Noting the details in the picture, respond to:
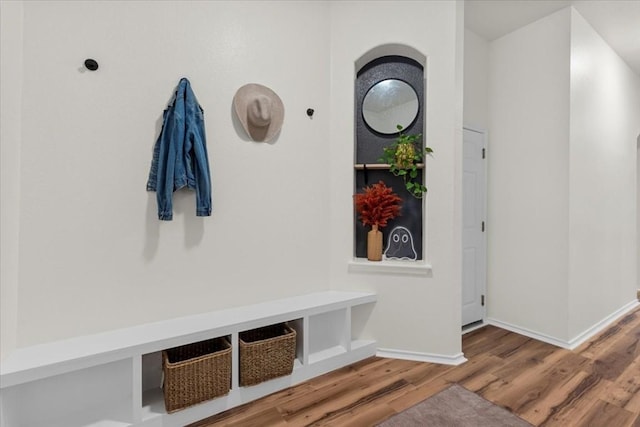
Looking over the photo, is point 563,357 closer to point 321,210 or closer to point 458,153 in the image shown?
point 458,153

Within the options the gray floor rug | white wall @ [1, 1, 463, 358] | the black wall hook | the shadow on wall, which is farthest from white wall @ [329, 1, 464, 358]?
the black wall hook

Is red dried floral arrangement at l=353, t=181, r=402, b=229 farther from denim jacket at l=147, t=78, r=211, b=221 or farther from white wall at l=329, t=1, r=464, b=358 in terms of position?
denim jacket at l=147, t=78, r=211, b=221

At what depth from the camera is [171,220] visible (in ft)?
6.16

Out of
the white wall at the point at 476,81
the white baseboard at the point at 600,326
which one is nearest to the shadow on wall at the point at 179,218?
the white wall at the point at 476,81

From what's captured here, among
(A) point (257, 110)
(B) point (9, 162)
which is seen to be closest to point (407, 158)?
(A) point (257, 110)

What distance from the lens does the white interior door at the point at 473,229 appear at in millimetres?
2961

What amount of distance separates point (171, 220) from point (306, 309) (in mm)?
1003

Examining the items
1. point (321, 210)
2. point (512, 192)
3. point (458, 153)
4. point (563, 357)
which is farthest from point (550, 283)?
point (321, 210)

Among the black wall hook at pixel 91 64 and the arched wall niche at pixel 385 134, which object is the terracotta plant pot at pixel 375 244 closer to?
the arched wall niche at pixel 385 134

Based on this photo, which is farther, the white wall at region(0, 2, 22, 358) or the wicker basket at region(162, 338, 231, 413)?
the wicker basket at region(162, 338, 231, 413)

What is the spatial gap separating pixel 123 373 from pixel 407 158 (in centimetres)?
216

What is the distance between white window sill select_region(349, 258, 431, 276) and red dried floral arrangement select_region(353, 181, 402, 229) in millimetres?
289

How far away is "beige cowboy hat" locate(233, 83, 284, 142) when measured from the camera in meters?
2.14

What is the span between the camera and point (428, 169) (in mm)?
2365
